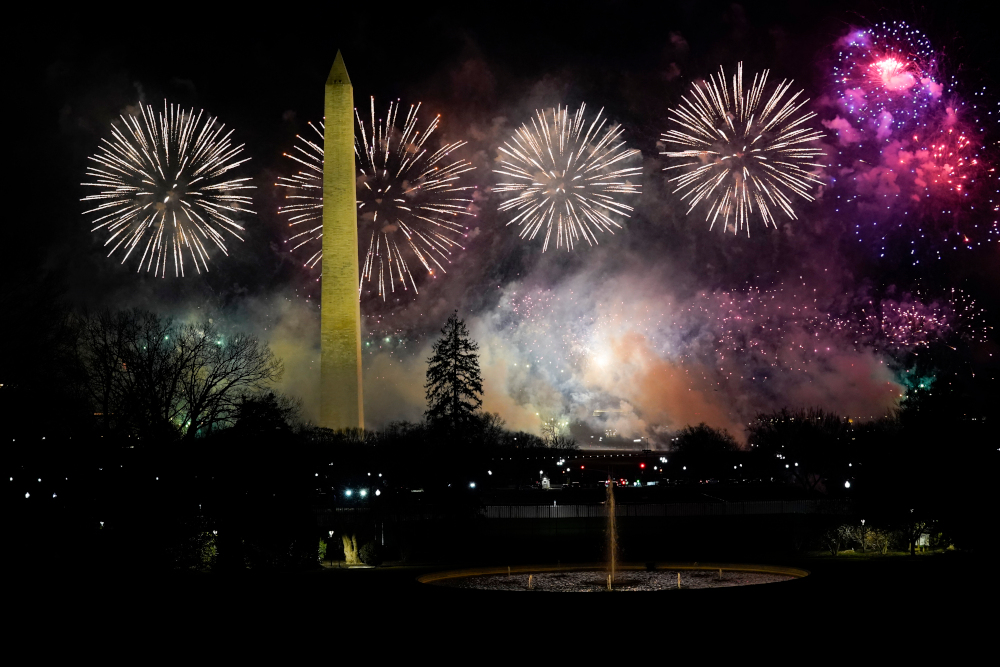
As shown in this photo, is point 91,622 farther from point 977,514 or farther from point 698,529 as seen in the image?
point 977,514

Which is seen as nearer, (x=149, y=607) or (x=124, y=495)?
(x=149, y=607)

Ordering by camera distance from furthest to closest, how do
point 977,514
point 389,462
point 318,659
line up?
point 389,462 → point 977,514 → point 318,659

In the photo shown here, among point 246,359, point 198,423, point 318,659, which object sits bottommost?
point 318,659

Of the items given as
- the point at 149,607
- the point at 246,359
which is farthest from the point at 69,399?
the point at 149,607

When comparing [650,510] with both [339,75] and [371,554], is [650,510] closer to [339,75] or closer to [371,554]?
[371,554]

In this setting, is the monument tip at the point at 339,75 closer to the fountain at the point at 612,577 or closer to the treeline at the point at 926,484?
the treeline at the point at 926,484

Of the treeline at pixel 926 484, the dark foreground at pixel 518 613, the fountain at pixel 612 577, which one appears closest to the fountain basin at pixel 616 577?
the fountain at pixel 612 577
